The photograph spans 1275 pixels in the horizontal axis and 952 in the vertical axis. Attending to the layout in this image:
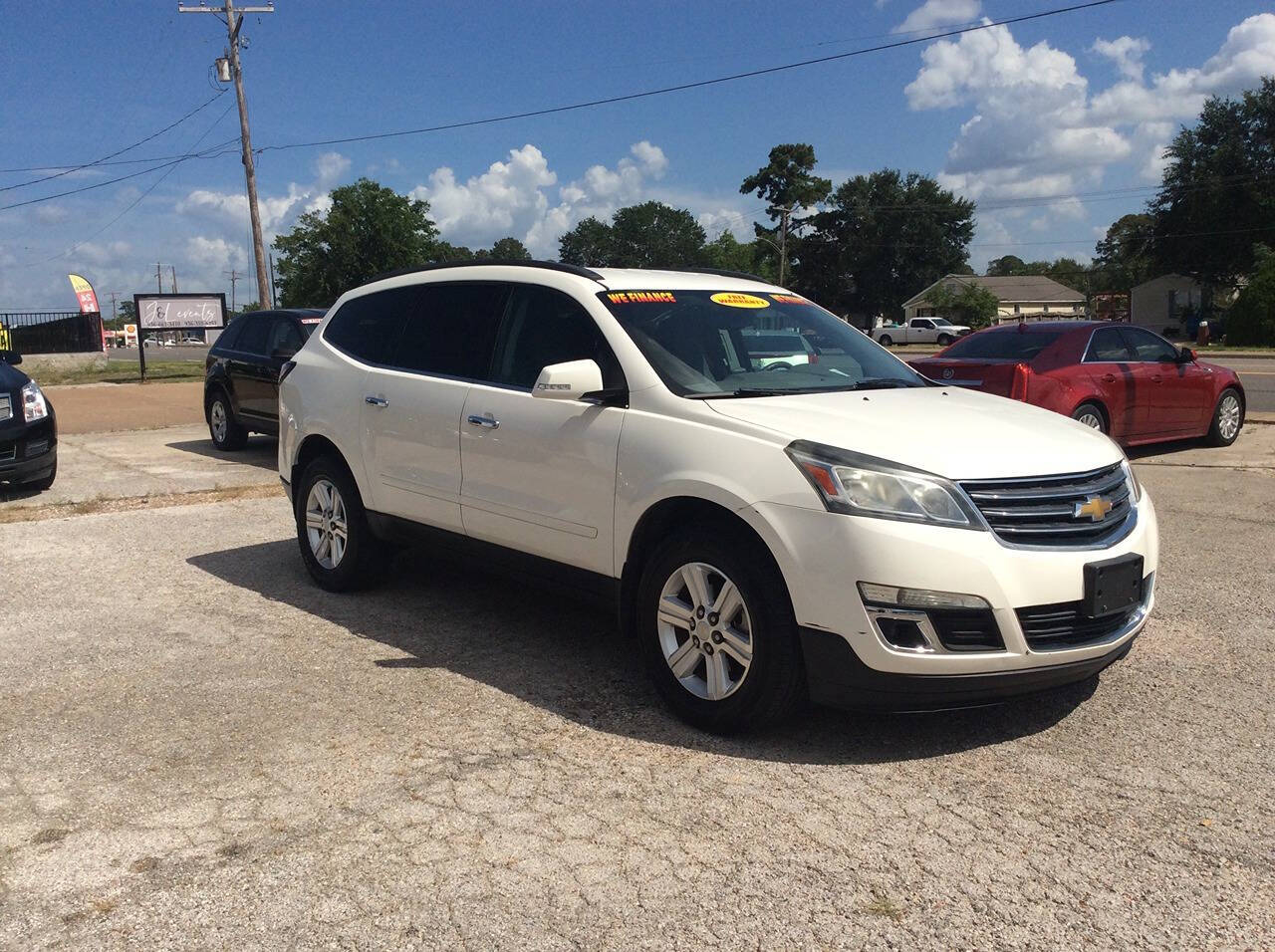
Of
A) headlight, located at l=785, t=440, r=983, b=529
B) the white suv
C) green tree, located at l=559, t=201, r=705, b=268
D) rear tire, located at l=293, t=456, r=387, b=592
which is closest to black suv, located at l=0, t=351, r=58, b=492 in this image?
rear tire, located at l=293, t=456, r=387, b=592

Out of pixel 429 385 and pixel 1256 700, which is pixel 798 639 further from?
pixel 429 385

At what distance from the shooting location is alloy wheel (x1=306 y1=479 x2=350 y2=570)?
6.30 m

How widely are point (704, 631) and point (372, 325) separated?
10.1 feet

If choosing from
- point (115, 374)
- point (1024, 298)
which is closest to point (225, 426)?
point (115, 374)

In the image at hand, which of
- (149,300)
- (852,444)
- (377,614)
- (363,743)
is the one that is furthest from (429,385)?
(149,300)

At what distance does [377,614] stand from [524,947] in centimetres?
337

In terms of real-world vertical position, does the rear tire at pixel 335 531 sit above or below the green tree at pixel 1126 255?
below

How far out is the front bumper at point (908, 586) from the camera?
3.68 m

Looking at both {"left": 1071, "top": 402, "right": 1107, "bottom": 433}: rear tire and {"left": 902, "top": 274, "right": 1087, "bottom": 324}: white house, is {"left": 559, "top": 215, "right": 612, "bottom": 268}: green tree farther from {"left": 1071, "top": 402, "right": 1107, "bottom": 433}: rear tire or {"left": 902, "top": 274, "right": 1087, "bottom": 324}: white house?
{"left": 1071, "top": 402, "right": 1107, "bottom": 433}: rear tire

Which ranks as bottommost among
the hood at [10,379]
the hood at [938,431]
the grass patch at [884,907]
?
the grass patch at [884,907]

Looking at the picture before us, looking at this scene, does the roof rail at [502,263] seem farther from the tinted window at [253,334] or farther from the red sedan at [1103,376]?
the tinted window at [253,334]

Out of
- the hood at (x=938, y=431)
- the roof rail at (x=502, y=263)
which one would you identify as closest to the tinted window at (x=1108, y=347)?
the hood at (x=938, y=431)

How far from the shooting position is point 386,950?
2.78 metres

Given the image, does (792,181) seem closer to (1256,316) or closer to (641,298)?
(1256,316)
